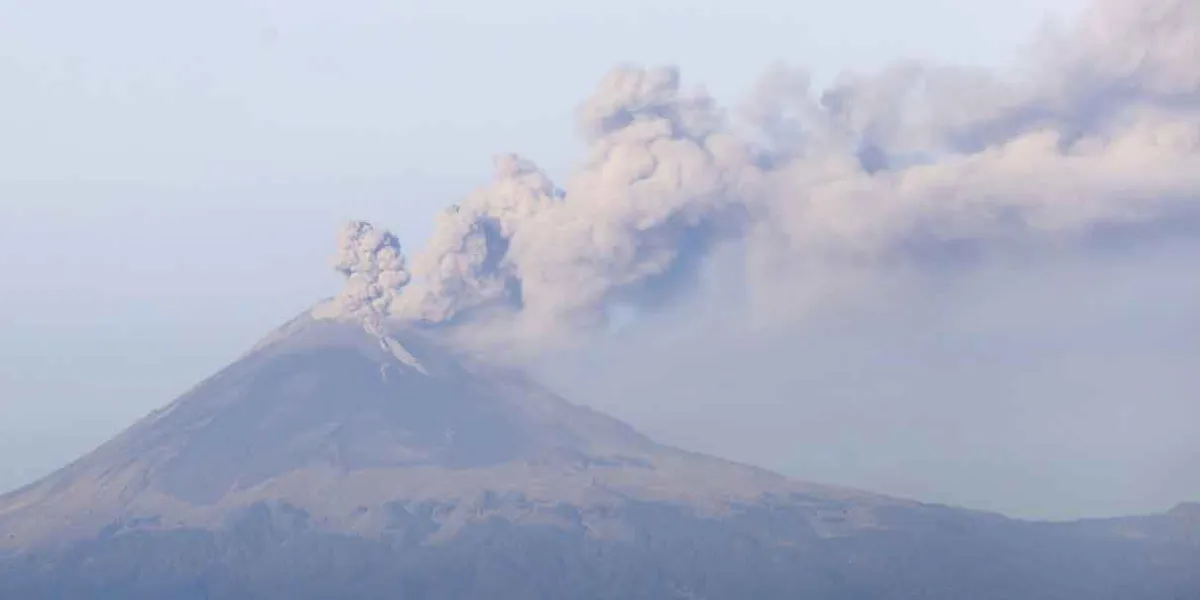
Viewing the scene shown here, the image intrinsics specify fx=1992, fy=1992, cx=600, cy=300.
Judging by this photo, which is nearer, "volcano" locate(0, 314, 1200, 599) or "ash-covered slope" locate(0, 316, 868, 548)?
"volcano" locate(0, 314, 1200, 599)

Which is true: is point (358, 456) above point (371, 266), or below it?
below

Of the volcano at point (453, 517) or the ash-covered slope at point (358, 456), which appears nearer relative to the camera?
the volcano at point (453, 517)

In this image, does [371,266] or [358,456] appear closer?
[371,266]

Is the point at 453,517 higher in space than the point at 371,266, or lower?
lower

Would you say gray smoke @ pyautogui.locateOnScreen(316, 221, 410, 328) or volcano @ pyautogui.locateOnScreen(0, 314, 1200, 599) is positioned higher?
gray smoke @ pyautogui.locateOnScreen(316, 221, 410, 328)

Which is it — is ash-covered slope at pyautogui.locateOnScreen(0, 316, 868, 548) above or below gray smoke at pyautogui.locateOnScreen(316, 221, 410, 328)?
below

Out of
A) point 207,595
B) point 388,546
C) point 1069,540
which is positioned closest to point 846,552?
point 1069,540

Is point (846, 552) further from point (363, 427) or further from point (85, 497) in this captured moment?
point (85, 497)

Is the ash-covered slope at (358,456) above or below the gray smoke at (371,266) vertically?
below

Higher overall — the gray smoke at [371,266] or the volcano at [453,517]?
the gray smoke at [371,266]
